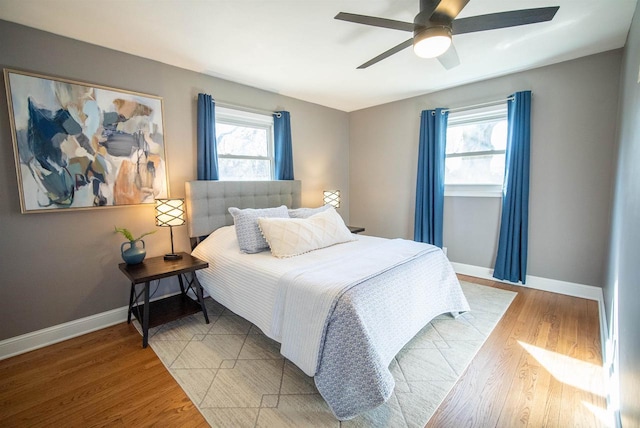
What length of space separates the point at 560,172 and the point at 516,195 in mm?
459

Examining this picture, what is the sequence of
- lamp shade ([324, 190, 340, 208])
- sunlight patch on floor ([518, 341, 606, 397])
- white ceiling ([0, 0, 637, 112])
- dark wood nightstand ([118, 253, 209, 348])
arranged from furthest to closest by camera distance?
lamp shade ([324, 190, 340, 208]), dark wood nightstand ([118, 253, 209, 348]), white ceiling ([0, 0, 637, 112]), sunlight patch on floor ([518, 341, 606, 397])

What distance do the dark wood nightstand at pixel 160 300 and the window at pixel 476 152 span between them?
132 inches

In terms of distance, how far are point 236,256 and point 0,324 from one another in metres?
1.79

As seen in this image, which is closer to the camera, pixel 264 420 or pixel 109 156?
pixel 264 420

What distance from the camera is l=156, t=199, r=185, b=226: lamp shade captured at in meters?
2.52

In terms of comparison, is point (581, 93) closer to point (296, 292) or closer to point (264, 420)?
point (296, 292)

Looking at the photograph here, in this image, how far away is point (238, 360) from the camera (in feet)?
6.62

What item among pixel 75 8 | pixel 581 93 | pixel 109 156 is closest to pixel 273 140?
pixel 109 156

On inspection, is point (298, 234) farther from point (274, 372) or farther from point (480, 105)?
point (480, 105)

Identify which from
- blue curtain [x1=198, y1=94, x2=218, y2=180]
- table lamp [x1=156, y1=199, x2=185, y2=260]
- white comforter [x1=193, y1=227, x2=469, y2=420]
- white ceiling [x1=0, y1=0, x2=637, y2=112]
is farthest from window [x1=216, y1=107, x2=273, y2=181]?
white comforter [x1=193, y1=227, x2=469, y2=420]

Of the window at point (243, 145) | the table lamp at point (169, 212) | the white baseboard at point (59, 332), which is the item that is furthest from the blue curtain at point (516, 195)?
the white baseboard at point (59, 332)

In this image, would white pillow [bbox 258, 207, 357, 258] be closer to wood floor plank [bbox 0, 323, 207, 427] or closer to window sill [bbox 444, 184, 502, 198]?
wood floor plank [bbox 0, 323, 207, 427]

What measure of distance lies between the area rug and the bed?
0.17 meters

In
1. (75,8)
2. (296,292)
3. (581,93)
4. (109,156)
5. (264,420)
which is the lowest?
(264,420)
